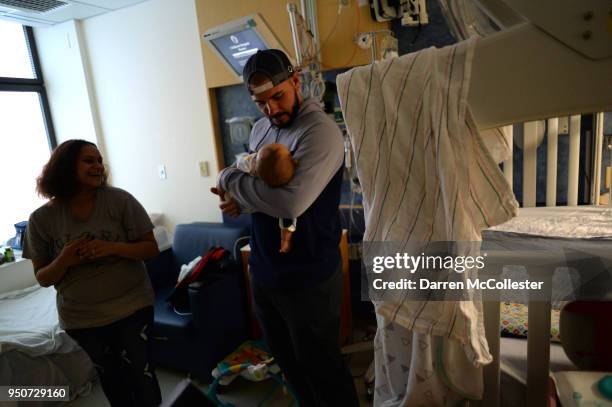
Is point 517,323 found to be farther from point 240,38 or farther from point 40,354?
point 40,354

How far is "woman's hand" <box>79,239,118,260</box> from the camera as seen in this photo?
1356mm

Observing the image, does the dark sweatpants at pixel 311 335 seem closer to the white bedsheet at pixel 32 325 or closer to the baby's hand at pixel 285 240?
the baby's hand at pixel 285 240

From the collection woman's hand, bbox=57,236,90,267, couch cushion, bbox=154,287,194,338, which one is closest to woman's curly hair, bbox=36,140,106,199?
woman's hand, bbox=57,236,90,267

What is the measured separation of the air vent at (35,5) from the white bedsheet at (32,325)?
2.05 m

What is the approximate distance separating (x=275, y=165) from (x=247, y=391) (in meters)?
1.47

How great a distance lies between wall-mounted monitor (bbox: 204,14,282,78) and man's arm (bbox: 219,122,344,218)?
1181 millimetres

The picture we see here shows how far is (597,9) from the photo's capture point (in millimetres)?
369

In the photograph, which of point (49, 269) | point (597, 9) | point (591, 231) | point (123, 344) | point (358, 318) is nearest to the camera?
point (597, 9)

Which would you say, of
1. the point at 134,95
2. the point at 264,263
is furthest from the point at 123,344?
the point at 134,95

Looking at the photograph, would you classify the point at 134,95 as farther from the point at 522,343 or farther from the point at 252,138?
the point at 522,343

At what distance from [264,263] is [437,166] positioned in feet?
2.84

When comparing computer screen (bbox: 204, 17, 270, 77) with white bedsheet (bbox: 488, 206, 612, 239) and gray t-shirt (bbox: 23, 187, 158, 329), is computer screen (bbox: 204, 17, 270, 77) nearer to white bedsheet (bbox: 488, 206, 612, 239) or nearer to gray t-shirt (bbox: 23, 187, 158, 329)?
gray t-shirt (bbox: 23, 187, 158, 329)

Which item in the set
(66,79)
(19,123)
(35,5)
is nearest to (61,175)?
(35,5)

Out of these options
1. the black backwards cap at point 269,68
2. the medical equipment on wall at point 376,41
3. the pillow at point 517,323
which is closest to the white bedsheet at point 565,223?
the pillow at point 517,323
